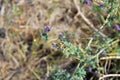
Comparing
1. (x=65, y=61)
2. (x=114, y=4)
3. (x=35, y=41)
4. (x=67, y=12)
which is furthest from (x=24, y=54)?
(x=114, y=4)

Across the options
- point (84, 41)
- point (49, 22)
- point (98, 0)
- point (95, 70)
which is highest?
point (98, 0)

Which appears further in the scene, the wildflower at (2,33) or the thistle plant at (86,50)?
the wildflower at (2,33)

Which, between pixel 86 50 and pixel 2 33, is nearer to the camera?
pixel 86 50

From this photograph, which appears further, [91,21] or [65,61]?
[91,21]

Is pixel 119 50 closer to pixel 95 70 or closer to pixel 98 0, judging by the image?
pixel 95 70

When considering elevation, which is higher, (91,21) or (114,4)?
(114,4)

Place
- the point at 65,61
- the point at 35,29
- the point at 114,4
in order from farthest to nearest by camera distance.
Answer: the point at 35,29 → the point at 65,61 → the point at 114,4

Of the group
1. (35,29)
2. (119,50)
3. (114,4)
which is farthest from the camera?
(35,29)

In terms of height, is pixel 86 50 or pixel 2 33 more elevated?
pixel 2 33

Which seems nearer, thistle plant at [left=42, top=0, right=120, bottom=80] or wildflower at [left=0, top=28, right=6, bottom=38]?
thistle plant at [left=42, top=0, right=120, bottom=80]

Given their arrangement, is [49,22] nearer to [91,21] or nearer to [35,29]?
[35,29]
